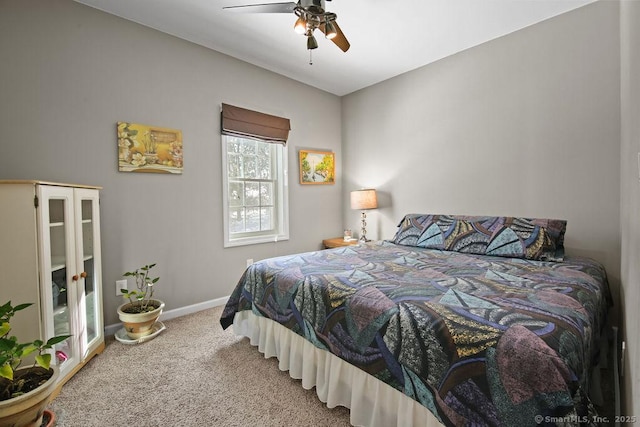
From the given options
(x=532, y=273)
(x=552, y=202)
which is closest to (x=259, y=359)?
(x=532, y=273)

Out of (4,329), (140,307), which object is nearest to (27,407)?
(4,329)

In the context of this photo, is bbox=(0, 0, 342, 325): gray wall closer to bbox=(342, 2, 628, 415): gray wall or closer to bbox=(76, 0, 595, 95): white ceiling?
bbox=(76, 0, 595, 95): white ceiling

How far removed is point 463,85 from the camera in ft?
9.86

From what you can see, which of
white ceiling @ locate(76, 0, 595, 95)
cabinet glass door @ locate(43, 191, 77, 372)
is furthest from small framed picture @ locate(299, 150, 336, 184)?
cabinet glass door @ locate(43, 191, 77, 372)

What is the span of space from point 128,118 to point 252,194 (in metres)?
1.41

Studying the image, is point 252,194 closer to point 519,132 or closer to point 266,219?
point 266,219

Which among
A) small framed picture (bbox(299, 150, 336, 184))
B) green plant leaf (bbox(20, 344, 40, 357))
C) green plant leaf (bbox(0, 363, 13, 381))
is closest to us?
green plant leaf (bbox(0, 363, 13, 381))

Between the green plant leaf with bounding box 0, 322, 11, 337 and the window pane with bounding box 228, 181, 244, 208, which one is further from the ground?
the window pane with bounding box 228, 181, 244, 208

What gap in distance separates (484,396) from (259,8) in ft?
7.94

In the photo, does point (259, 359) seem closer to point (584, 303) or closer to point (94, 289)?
point (94, 289)

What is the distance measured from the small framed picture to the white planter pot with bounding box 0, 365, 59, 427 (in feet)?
9.66

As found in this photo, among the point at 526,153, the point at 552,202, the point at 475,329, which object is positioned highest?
the point at 526,153

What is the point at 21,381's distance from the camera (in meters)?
1.30

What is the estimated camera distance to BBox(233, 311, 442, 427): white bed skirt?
1.25 metres
